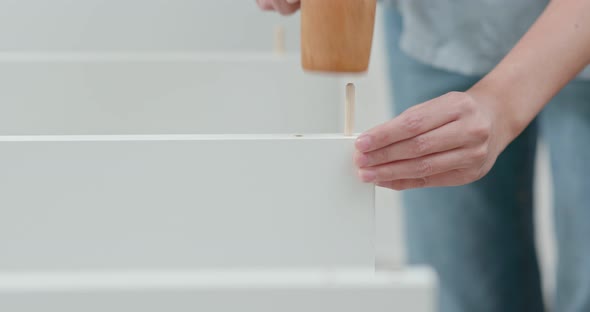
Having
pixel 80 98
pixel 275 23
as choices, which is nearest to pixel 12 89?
pixel 80 98

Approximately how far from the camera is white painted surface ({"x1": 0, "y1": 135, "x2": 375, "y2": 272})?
24.0 inches

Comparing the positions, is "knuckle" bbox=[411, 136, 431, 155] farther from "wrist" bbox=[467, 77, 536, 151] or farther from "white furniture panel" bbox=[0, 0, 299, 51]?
"white furniture panel" bbox=[0, 0, 299, 51]

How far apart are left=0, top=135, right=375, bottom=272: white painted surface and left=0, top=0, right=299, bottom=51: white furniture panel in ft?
2.56

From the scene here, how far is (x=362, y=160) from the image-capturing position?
60 cm

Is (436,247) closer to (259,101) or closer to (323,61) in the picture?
(259,101)

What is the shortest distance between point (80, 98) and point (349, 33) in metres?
0.49

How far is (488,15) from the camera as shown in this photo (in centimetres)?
96

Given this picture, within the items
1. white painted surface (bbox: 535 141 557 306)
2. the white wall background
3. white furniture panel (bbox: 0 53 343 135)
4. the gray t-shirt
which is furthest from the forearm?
white painted surface (bbox: 535 141 557 306)

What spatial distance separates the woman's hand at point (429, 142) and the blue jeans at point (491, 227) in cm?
38

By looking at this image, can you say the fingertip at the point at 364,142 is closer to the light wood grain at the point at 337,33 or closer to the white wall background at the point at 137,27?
the light wood grain at the point at 337,33

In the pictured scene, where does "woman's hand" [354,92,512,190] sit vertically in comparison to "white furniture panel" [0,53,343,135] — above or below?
below

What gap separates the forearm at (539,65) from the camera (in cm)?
66

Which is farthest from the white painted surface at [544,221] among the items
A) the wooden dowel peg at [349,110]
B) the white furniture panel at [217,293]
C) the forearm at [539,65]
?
the white furniture panel at [217,293]

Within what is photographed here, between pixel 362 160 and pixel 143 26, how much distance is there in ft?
2.81
